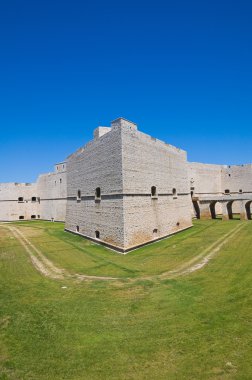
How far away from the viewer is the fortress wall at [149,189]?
707 inches

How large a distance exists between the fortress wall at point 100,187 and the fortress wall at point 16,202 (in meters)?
19.5

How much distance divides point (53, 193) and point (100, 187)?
22881mm

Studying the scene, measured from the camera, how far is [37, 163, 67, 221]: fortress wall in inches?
1547

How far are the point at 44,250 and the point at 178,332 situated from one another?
12.9 meters

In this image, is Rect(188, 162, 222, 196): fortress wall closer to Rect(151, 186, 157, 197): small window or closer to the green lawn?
Rect(151, 186, 157, 197): small window

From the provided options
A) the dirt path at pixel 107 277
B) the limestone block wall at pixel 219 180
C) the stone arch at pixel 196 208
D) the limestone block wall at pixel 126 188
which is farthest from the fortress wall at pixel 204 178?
the dirt path at pixel 107 277

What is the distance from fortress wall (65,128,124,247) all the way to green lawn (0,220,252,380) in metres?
5.01

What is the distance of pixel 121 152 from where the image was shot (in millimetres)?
17562

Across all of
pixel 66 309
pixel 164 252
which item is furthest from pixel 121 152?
pixel 66 309

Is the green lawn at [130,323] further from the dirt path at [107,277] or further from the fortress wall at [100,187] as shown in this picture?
the fortress wall at [100,187]

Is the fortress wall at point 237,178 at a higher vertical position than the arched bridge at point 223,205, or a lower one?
higher

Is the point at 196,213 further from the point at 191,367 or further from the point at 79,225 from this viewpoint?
the point at 191,367

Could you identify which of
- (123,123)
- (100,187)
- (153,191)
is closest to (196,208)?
(153,191)

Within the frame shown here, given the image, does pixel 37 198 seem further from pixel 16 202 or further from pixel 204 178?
pixel 204 178
